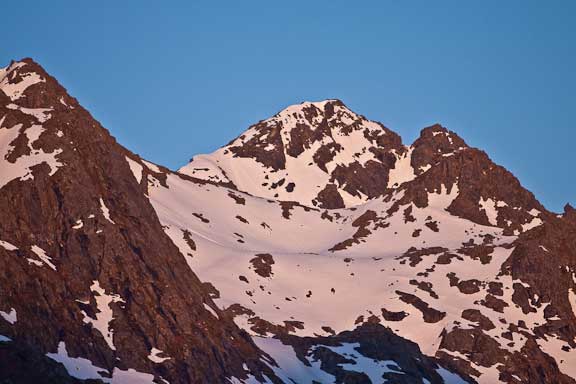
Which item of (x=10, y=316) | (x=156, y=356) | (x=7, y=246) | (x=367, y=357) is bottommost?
(x=10, y=316)

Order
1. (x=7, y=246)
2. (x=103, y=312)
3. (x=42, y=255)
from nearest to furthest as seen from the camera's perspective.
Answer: (x=7, y=246) → (x=103, y=312) → (x=42, y=255)

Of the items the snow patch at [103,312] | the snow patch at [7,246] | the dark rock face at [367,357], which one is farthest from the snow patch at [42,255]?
the dark rock face at [367,357]

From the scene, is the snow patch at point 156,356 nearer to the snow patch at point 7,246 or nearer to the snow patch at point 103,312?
the snow patch at point 103,312

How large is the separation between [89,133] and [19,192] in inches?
783

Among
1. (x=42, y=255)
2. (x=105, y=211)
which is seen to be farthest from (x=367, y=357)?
(x=42, y=255)

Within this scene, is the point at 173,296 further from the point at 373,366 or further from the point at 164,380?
the point at 373,366

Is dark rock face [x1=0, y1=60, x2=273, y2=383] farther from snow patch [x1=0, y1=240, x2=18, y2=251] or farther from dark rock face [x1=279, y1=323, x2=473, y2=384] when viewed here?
dark rock face [x1=279, y1=323, x2=473, y2=384]

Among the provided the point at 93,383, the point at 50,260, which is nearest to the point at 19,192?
the point at 50,260

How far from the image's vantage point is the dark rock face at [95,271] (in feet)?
481

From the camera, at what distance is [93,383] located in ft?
452

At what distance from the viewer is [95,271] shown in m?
162

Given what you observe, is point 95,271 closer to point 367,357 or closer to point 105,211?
point 105,211

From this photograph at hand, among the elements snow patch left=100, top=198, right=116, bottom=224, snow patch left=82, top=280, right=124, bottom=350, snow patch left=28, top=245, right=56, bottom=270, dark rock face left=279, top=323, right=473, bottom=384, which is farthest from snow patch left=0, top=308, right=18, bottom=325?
dark rock face left=279, top=323, right=473, bottom=384

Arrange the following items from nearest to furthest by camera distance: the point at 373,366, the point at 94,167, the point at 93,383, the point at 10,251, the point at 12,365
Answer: the point at 12,365, the point at 93,383, the point at 10,251, the point at 94,167, the point at 373,366
